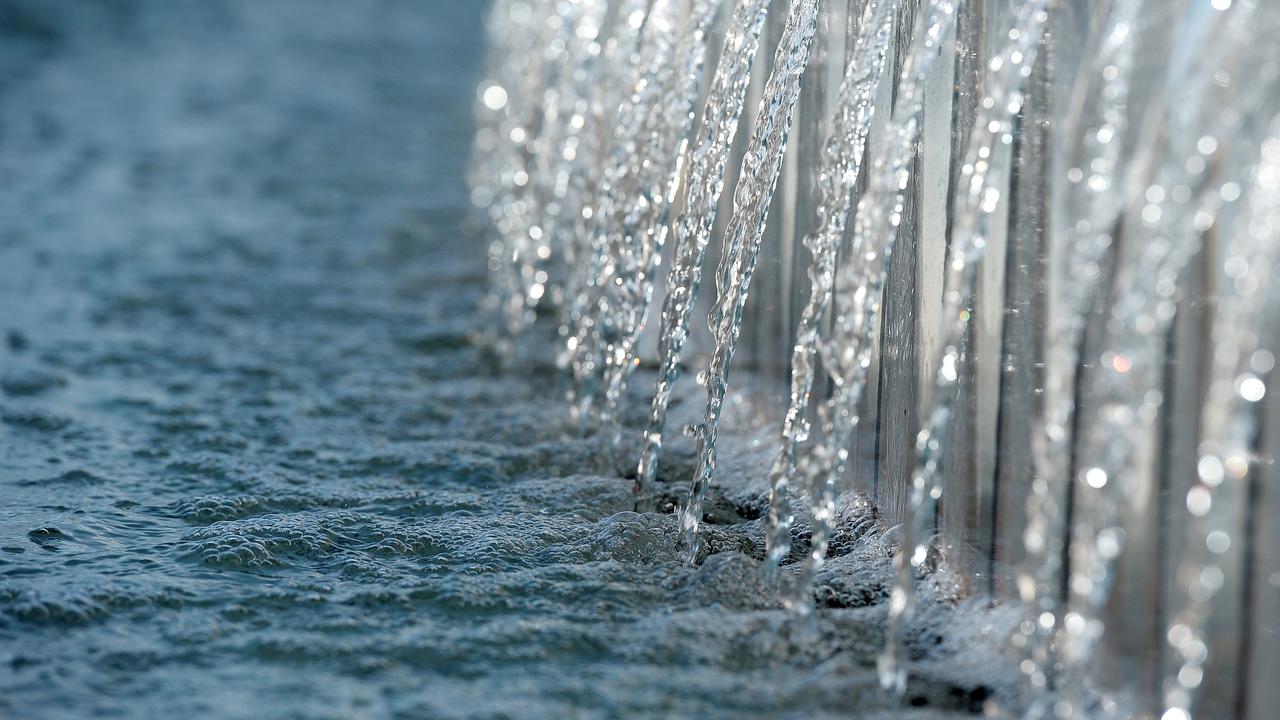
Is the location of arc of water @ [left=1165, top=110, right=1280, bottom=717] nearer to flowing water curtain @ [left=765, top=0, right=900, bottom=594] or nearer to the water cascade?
the water cascade

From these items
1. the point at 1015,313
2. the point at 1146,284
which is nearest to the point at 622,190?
the point at 1015,313

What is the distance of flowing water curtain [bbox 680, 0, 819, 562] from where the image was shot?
4.51 meters

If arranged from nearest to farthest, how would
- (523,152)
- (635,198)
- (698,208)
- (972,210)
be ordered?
(972,210) → (698,208) → (635,198) → (523,152)

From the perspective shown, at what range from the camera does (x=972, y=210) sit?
3.36 meters

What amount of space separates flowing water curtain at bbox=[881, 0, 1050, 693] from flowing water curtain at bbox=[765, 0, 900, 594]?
0.56m

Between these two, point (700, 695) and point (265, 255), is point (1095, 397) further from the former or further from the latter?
point (265, 255)

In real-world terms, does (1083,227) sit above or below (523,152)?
below

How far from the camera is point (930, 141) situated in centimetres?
394

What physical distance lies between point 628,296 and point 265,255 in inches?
144

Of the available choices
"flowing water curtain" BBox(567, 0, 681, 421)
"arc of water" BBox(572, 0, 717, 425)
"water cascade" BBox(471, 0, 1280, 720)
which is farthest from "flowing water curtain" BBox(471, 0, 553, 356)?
"water cascade" BBox(471, 0, 1280, 720)

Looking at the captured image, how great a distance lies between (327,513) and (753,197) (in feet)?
5.53

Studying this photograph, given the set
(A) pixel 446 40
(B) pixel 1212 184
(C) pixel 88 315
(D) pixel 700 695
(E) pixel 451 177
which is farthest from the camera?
(A) pixel 446 40

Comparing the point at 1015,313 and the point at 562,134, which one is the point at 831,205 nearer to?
the point at 1015,313

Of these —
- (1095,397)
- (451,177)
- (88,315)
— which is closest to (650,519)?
(1095,397)
